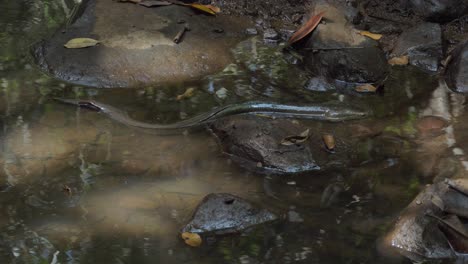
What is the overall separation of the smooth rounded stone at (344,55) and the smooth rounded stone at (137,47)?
65 centimetres

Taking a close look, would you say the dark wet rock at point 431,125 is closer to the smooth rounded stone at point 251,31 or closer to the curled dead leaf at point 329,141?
the curled dead leaf at point 329,141

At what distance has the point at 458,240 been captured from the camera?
9.62ft

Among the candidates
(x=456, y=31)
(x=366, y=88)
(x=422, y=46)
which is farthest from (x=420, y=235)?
(x=456, y=31)

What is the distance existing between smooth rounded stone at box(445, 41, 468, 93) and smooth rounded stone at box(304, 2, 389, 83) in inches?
18.2

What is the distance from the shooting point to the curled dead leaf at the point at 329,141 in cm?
378

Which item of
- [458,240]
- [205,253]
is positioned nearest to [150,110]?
[205,253]

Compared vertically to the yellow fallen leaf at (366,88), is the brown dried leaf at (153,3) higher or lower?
higher

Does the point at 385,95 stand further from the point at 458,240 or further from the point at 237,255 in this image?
the point at 237,255

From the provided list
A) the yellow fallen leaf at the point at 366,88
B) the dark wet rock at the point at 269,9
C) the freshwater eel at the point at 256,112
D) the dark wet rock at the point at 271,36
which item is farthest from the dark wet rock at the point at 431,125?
the dark wet rock at the point at 269,9

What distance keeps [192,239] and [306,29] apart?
8.89 feet

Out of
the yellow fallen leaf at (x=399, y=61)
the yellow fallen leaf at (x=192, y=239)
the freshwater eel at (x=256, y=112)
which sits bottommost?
the yellow fallen leaf at (x=399, y=61)

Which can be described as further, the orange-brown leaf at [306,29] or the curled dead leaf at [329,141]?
the orange-brown leaf at [306,29]

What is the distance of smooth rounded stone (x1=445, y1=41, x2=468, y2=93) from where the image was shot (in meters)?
4.68

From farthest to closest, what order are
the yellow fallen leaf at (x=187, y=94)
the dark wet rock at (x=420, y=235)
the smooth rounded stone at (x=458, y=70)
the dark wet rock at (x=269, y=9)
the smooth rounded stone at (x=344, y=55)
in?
the dark wet rock at (x=269, y=9) → the smooth rounded stone at (x=344, y=55) → the smooth rounded stone at (x=458, y=70) → the yellow fallen leaf at (x=187, y=94) → the dark wet rock at (x=420, y=235)
